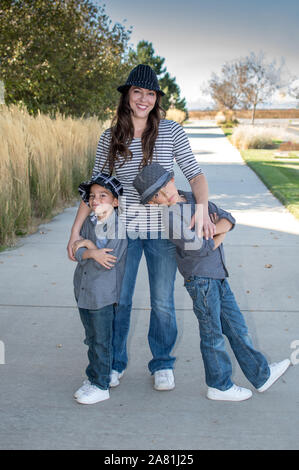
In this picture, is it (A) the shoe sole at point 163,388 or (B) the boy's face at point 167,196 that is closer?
(B) the boy's face at point 167,196

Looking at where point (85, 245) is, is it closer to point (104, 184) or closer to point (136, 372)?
point (104, 184)

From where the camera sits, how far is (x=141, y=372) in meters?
3.43

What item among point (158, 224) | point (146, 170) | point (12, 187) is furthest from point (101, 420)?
point (12, 187)

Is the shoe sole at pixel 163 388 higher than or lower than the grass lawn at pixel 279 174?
higher

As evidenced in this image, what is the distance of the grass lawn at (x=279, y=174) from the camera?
9.52 m

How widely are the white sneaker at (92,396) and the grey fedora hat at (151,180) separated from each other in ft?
3.50

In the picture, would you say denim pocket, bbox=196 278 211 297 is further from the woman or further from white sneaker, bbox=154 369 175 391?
white sneaker, bbox=154 369 175 391

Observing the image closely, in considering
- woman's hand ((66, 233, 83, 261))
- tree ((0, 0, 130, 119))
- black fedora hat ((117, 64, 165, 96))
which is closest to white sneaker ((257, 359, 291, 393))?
woman's hand ((66, 233, 83, 261))

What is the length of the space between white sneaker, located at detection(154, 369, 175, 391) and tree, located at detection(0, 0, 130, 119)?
8831 mm

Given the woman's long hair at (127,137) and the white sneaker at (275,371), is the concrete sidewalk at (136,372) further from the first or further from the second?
the woman's long hair at (127,137)

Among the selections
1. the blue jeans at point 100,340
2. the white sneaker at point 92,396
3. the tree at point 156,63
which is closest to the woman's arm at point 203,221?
the blue jeans at point 100,340

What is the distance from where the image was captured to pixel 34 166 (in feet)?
26.0

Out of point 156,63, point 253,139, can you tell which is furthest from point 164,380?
point 156,63

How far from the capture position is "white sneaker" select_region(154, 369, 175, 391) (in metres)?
3.14
